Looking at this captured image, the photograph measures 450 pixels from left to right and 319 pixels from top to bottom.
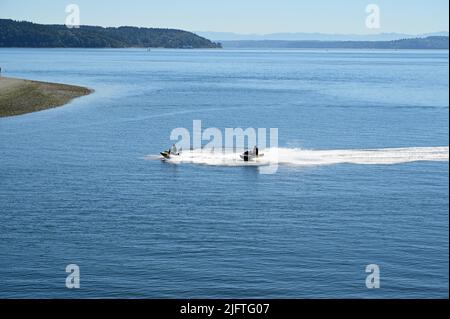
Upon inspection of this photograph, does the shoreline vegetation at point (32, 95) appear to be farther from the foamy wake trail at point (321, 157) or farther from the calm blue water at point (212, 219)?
the foamy wake trail at point (321, 157)

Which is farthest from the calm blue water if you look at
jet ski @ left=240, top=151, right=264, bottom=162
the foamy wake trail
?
jet ski @ left=240, top=151, right=264, bottom=162

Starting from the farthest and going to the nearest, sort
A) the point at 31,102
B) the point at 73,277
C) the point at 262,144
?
1. the point at 31,102
2. the point at 262,144
3. the point at 73,277

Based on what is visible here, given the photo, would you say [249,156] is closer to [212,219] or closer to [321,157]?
[321,157]

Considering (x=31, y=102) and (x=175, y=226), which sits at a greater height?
(x=31, y=102)

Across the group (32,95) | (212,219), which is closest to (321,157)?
(212,219)
